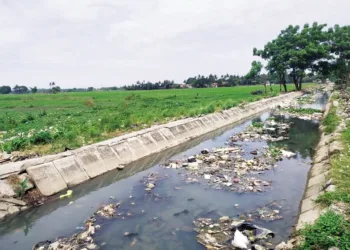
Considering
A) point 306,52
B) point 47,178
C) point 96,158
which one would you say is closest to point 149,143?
point 96,158

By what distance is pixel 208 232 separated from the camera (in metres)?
4.84

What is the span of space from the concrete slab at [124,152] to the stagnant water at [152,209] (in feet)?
3.56

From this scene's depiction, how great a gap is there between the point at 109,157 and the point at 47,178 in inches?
96.6

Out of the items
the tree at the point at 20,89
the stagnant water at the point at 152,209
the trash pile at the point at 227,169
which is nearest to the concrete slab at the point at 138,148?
Answer: the trash pile at the point at 227,169

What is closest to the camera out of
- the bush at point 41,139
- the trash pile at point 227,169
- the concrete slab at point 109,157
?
the trash pile at point 227,169

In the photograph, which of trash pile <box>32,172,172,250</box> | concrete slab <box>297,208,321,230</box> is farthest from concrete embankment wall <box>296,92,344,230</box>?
trash pile <box>32,172,172,250</box>

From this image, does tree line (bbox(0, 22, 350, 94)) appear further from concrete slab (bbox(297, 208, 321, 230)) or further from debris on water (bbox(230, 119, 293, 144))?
concrete slab (bbox(297, 208, 321, 230))

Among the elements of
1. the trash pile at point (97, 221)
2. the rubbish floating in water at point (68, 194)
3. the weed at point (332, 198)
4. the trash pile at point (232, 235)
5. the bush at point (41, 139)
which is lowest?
the trash pile at point (232, 235)

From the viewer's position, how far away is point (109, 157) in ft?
31.0

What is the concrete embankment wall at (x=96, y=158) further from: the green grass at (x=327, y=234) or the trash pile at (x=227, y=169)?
the green grass at (x=327, y=234)

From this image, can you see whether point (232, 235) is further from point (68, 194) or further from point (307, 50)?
point (307, 50)

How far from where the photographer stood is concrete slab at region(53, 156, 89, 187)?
775 centimetres

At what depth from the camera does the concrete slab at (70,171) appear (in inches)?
305

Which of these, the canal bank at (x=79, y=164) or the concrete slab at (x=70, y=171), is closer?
the canal bank at (x=79, y=164)
